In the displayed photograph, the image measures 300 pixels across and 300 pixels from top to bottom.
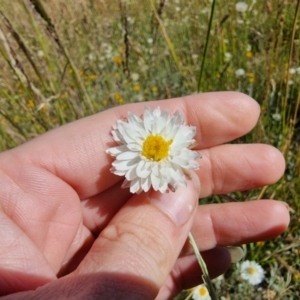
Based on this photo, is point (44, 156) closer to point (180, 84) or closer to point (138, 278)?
point (138, 278)

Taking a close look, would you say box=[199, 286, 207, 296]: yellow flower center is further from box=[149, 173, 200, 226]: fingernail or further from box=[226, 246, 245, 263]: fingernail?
box=[149, 173, 200, 226]: fingernail

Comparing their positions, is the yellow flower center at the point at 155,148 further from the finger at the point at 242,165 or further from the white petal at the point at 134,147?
the finger at the point at 242,165

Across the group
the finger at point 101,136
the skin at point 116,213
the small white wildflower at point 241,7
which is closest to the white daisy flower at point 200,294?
the skin at point 116,213

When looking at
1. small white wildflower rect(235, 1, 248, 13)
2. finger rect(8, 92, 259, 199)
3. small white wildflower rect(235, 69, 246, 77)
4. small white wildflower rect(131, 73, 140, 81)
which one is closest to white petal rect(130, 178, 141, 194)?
finger rect(8, 92, 259, 199)

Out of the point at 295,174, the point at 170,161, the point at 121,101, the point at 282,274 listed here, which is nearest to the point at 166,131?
the point at 170,161

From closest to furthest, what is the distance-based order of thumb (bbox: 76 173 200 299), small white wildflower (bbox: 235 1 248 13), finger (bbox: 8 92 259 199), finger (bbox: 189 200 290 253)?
thumb (bbox: 76 173 200 299) → finger (bbox: 8 92 259 199) → finger (bbox: 189 200 290 253) → small white wildflower (bbox: 235 1 248 13)

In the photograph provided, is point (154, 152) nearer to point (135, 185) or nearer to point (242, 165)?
point (135, 185)

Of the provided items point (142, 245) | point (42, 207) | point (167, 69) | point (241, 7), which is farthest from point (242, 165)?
point (241, 7)
